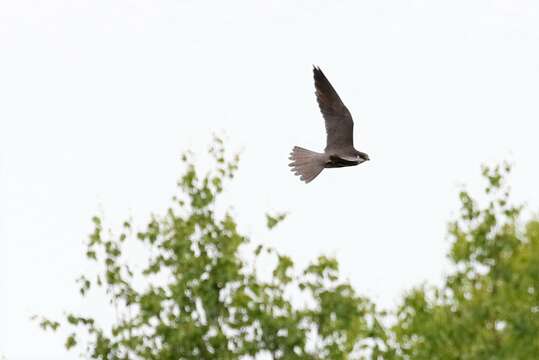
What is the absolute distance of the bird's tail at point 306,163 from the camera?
134ft

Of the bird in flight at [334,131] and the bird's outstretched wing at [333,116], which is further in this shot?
the bird's outstretched wing at [333,116]

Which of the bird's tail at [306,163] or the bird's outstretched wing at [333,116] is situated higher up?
the bird's outstretched wing at [333,116]

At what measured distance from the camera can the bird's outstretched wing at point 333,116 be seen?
42438mm

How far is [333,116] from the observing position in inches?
1676

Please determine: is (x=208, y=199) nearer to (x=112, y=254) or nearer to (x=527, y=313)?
(x=112, y=254)

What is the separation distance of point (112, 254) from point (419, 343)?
6807 mm

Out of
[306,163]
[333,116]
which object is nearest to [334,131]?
[333,116]

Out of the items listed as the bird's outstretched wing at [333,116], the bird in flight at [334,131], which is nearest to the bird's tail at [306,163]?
the bird in flight at [334,131]

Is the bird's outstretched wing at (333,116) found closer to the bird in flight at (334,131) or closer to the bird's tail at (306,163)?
the bird in flight at (334,131)

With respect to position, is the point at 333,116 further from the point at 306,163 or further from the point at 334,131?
the point at 306,163

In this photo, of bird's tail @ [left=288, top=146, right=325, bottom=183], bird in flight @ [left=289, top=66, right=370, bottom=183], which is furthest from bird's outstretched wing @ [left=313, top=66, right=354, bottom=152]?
bird's tail @ [left=288, top=146, right=325, bottom=183]

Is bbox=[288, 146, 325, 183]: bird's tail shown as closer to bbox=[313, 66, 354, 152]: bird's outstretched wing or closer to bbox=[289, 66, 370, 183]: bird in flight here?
bbox=[289, 66, 370, 183]: bird in flight

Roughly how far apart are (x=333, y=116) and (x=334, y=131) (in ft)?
1.14

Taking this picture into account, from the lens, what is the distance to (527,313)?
34.9m
